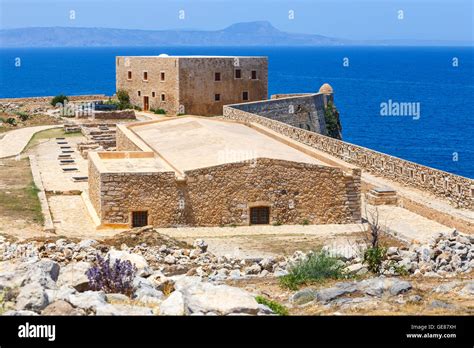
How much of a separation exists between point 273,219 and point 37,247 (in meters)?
7.43

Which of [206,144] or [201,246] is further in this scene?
[206,144]

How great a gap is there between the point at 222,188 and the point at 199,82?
2861cm

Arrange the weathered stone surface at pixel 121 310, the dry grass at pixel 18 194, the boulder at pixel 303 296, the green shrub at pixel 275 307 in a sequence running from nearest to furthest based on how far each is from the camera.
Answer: the weathered stone surface at pixel 121 310 < the green shrub at pixel 275 307 < the boulder at pixel 303 296 < the dry grass at pixel 18 194

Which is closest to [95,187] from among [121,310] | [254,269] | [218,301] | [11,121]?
[254,269]

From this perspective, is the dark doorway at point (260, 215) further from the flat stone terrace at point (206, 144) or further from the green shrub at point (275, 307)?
the green shrub at point (275, 307)

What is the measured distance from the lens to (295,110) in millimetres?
45219

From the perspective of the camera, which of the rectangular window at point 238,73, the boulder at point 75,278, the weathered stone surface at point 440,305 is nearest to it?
the weathered stone surface at point 440,305

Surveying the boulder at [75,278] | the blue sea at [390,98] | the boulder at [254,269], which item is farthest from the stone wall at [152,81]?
the boulder at [75,278]

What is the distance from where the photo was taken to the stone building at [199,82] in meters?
48.9

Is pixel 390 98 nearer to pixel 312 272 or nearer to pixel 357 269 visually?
pixel 357 269

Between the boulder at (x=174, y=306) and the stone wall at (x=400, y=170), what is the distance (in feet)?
48.7

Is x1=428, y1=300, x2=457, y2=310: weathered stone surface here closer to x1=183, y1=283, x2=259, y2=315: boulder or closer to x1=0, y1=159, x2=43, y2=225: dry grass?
x1=183, y1=283, x2=259, y2=315: boulder

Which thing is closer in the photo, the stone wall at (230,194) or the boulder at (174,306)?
the boulder at (174,306)

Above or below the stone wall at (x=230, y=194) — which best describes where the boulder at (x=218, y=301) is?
above
